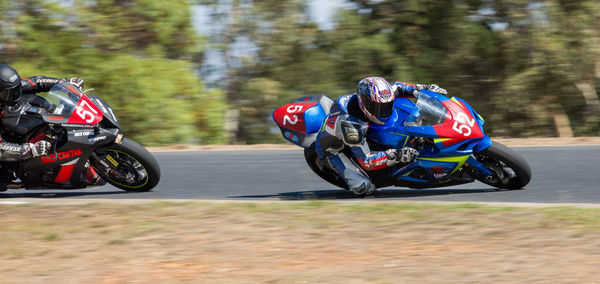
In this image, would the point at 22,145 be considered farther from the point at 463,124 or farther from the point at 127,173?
the point at 463,124

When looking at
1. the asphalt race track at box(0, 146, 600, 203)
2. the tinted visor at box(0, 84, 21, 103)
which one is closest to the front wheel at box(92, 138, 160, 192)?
the asphalt race track at box(0, 146, 600, 203)

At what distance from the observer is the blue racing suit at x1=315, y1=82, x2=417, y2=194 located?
8125 millimetres

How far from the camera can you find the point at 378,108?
26.1 feet

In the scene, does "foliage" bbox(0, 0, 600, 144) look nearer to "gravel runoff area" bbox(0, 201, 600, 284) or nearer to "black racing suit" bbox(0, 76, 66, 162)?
"black racing suit" bbox(0, 76, 66, 162)

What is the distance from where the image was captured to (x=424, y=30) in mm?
20812

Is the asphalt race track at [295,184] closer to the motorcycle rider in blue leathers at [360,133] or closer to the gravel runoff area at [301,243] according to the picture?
the motorcycle rider in blue leathers at [360,133]

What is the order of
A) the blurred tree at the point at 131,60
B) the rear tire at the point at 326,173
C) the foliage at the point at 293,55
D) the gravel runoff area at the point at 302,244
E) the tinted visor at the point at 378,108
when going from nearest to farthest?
the gravel runoff area at the point at 302,244, the tinted visor at the point at 378,108, the rear tire at the point at 326,173, the blurred tree at the point at 131,60, the foliage at the point at 293,55

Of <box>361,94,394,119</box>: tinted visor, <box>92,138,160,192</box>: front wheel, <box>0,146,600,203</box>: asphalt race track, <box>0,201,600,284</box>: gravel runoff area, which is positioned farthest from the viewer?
<box>92,138,160,192</box>: front wheel

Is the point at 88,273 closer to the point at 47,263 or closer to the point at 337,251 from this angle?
the point at 47,263

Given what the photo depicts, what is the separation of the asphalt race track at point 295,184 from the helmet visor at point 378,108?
3.00 feet

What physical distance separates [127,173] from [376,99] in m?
2.85

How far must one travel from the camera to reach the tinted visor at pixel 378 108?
26.0 ft

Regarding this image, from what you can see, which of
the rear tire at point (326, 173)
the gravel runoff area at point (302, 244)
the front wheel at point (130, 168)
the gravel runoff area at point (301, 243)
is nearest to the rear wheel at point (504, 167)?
the gravel runoff area at point (301, 243)

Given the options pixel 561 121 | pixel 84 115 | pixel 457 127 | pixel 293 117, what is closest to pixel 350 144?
pixel 293 117
